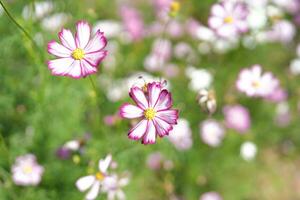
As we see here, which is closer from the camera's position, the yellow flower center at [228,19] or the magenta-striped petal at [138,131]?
Result: the magenta-striped petal at [138,131]

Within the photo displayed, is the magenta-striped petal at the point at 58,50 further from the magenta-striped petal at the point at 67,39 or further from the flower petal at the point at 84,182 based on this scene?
the flower petal at the point at 84,182

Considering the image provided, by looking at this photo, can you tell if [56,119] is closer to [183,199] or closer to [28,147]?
[28,147]

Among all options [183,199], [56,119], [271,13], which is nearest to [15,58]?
[56,119]

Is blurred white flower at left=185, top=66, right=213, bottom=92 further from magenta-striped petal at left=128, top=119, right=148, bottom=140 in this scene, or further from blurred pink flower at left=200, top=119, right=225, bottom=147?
magenta-striped petal at left=128, top=119, right=148, bottom=140

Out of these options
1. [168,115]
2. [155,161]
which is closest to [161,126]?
[168,115]

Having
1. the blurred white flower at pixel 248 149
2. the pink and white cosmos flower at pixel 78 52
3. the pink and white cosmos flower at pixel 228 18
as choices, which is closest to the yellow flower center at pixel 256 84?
the pink and white cosmos flower at pixel 228 18

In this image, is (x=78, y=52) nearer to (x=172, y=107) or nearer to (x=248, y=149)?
(x=172, y=107)

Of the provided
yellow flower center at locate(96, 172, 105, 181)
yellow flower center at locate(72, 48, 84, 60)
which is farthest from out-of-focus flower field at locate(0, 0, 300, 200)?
yellow flower center at locate(72, 48, 84, 60)
